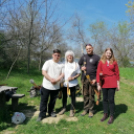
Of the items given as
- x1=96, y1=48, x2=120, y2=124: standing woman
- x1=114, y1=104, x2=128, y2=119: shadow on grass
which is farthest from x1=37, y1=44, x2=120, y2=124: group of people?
x1=114, y1=104, x2=128, y2=119: shadow on grass

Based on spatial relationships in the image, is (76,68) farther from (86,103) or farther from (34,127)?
(34,127)

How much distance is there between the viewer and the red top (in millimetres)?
3646

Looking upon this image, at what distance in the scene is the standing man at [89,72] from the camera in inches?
156

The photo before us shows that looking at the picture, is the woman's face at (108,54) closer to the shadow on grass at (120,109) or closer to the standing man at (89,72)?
the standing man at (89,72)

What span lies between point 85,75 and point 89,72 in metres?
0.14

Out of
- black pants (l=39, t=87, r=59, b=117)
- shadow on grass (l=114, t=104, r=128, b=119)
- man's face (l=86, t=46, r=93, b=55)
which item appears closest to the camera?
black pants (l=39, t=87, r=59, b=117)

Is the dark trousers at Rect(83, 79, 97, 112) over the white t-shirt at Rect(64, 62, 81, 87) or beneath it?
beneath

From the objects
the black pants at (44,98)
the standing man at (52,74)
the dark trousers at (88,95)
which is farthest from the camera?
the dark trousers at (88,95)

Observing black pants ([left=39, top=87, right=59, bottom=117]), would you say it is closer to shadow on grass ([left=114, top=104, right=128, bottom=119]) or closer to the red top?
the red top

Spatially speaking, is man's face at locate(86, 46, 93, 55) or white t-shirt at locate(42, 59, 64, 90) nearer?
white t-shirt at locate(42, 59, 64, 90)

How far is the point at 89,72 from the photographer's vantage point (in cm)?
401

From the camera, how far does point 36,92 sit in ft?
20.0

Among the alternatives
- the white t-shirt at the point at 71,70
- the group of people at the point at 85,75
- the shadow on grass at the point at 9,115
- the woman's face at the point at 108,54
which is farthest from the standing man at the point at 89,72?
the shadow on grass at the point at 9,115

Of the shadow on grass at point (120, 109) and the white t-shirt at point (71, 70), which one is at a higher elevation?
the white t-shirt at point (71, 70)
